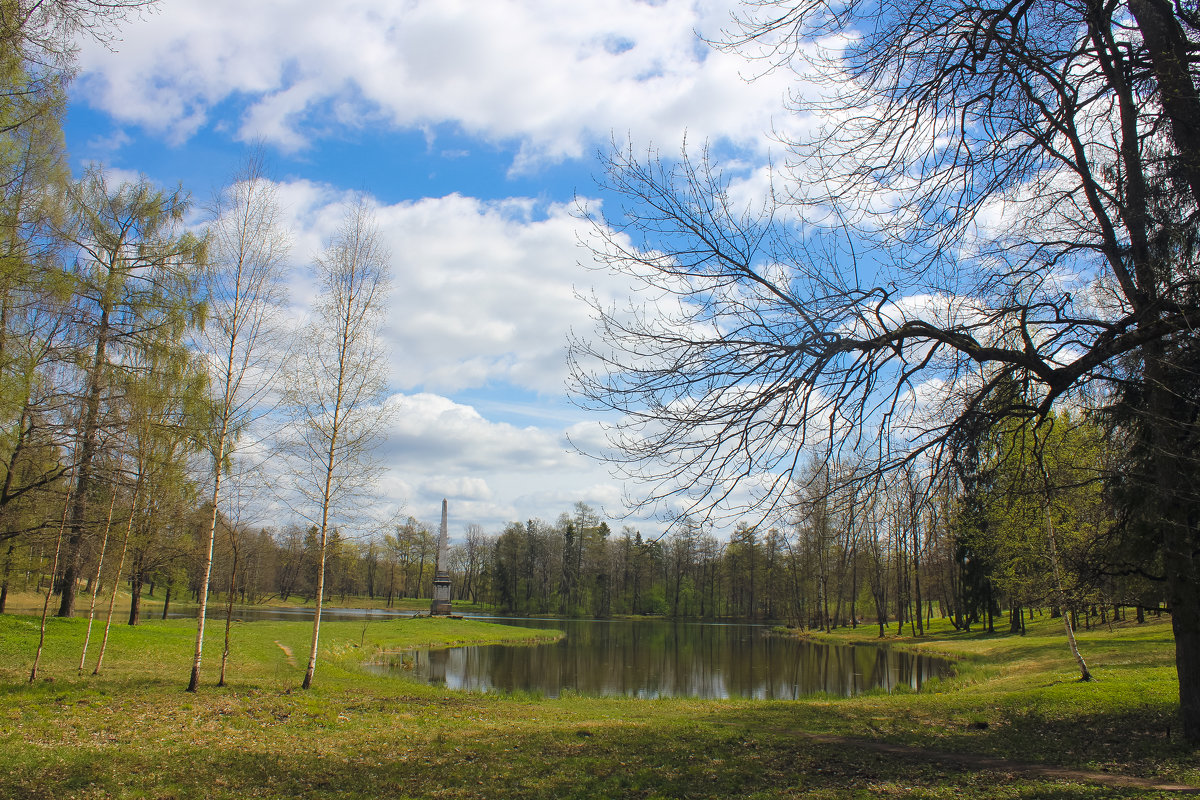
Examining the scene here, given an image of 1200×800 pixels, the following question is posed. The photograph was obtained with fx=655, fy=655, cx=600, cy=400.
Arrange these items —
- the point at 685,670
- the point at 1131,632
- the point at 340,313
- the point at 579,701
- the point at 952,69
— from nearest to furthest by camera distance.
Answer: the point at 952,69 < the point at 340,313 < the point at 579,701 < the point at 1131,632 < the point at 685,670

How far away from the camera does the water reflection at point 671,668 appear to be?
70.3 ft

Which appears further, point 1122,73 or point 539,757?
point 539,757

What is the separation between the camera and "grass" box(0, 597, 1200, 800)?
647cm

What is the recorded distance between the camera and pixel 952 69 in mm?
6020

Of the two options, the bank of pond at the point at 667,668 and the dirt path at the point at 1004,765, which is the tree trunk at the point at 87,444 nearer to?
the bank of pond at the point at 667,668

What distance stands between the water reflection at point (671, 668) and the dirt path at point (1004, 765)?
36.5ft

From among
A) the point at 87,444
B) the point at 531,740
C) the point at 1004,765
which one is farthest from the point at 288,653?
the point at 1004,765

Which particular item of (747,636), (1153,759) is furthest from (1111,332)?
(747,636)

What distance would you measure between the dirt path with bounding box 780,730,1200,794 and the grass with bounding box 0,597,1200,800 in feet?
0.32

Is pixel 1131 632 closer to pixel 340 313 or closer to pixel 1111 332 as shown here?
pixel 1111 332

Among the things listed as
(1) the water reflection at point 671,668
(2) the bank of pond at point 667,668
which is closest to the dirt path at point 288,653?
(2) the bank of pond at point 667,668

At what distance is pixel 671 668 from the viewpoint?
27.5 m

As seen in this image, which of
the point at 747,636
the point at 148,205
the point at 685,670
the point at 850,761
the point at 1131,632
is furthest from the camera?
the point at 747,636

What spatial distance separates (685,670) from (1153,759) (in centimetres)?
2130
